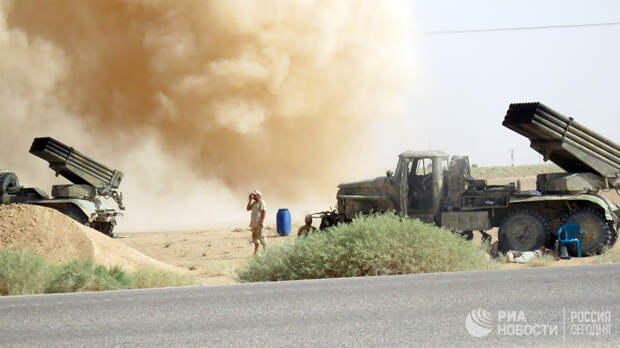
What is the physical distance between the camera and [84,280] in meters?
12.0

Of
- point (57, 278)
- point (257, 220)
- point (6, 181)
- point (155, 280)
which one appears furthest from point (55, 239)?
point (6, 181)

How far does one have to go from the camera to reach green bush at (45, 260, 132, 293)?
1200cm

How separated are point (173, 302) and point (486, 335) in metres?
3.94

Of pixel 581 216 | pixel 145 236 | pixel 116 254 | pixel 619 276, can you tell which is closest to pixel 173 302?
pixel 619 276

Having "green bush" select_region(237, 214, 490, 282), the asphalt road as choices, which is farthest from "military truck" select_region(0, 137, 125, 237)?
the asphalt road

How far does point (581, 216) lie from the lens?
17.7m

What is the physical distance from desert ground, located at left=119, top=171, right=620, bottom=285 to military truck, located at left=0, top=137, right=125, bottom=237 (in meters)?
1.75

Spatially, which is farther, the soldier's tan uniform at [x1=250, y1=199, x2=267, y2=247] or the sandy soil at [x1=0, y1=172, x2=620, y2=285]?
the soldier's tan uniform at [x1=250, y1=199, x2=267, y2=247]

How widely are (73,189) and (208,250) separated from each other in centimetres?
462

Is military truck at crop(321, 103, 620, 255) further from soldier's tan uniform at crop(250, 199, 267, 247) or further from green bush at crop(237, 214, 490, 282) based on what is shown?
green bush at crop(237, 214, 490, 282)

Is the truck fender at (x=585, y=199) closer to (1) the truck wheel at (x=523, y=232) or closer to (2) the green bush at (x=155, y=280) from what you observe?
(1) the truck wheel at (x=523, y=232)

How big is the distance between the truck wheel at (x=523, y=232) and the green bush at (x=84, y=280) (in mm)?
8729

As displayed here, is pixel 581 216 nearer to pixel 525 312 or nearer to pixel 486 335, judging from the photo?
pixel 525 312

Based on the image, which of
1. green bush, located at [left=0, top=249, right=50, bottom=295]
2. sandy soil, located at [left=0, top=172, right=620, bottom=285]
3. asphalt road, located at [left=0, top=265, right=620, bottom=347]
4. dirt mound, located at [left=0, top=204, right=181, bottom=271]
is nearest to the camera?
asphalt road, located at [left=0, top=265, right=620, bottom=347]
